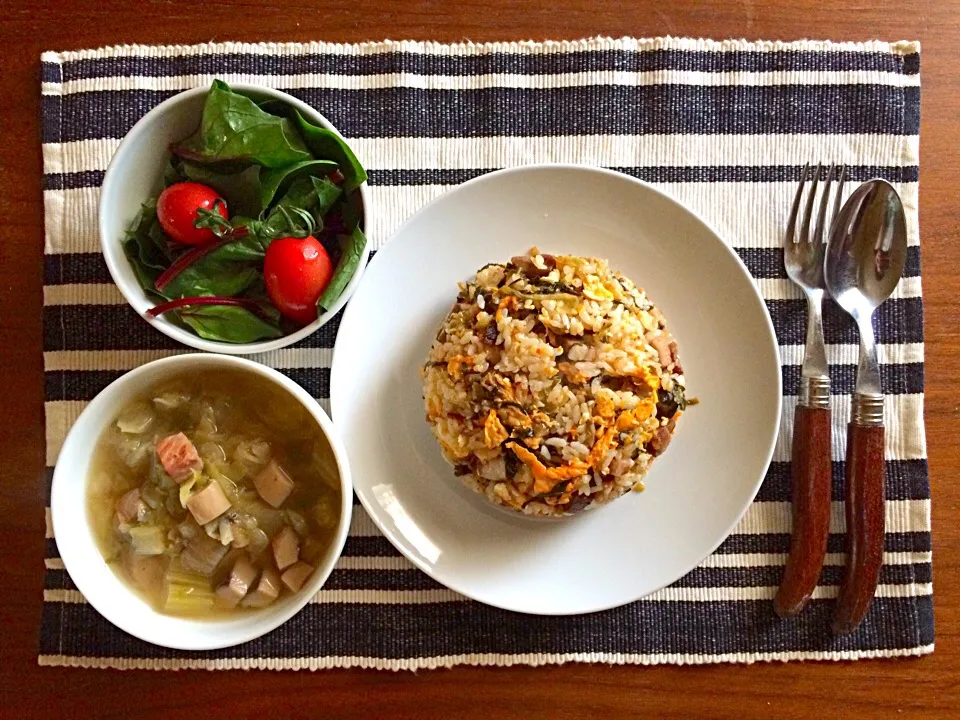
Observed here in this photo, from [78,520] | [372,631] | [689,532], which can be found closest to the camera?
[78,520]

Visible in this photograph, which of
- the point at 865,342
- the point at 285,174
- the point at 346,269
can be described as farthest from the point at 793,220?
the point at 285,174

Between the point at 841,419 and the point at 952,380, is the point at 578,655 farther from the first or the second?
the point at 952,380

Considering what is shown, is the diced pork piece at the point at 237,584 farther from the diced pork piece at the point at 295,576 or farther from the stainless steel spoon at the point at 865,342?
the stainless steel spoon at the point at 865,342

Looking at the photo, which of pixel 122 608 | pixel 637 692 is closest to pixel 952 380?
pixel 637 692

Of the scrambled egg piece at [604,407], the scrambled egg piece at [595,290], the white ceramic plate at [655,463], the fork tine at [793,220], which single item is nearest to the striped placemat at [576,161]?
the fork tine at [793,220]

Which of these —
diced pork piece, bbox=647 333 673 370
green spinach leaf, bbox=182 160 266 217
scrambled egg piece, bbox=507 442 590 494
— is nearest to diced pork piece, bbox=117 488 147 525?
green spinach leaf, bbox=182 160 266 217

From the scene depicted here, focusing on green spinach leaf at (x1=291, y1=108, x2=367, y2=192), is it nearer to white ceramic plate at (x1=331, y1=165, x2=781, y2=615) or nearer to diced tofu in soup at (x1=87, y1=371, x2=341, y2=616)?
white ceramic plate at (x1=331, y1=165, x2=781, y2=615)
